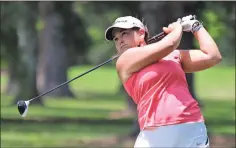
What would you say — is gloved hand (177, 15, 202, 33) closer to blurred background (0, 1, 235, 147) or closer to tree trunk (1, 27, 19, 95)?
blurred background (0, 1, 235, 147)

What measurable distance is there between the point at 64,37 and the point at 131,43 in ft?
55.1

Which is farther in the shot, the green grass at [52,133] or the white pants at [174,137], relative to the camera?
the green grass at [52,133]

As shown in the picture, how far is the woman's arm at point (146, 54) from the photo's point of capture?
5.03 metres

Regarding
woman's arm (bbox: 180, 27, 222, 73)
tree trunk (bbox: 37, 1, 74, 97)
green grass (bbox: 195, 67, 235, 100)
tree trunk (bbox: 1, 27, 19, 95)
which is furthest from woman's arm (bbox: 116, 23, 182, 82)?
green grass (bbox: 195, 67, 235, 100)

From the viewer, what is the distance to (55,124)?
776 inches

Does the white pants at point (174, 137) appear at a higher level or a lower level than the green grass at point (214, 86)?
higher

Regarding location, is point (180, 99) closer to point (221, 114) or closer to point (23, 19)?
point (23, 19)

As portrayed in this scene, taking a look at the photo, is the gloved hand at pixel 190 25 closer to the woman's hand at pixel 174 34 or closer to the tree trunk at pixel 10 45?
the woman's hand at pixel 174 34

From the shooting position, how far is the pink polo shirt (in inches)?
199

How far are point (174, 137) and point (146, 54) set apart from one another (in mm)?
554

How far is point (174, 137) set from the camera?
5.03m

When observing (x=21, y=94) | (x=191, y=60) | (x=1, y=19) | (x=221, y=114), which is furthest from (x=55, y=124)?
(x=191, y=60)

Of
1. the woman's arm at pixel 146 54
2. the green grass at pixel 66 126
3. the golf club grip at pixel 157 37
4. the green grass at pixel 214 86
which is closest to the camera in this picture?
the woman's arm at pixel 146 54

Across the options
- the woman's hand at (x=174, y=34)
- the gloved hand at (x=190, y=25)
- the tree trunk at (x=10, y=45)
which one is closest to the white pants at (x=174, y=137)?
the woman's hand at (x=174, y=34)
